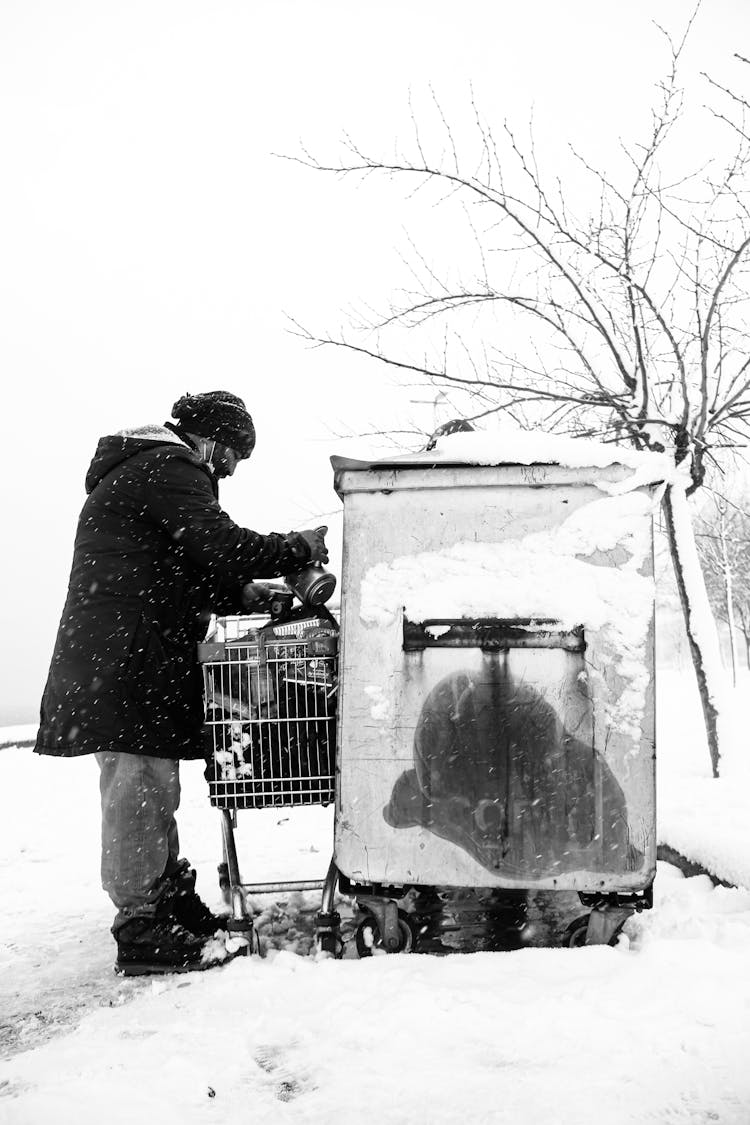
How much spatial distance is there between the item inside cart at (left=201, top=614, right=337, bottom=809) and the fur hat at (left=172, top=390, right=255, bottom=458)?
841mm

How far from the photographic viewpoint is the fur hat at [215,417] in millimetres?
3199

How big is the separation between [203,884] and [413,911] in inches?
48.5

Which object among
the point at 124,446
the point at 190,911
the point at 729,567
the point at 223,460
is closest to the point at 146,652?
the point at 124,446

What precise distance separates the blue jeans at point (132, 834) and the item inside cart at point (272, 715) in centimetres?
21

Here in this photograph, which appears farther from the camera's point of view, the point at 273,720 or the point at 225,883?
the point at 225,883

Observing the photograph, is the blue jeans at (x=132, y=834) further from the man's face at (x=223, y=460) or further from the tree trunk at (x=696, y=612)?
the tree trunk at (x=696, y=612)

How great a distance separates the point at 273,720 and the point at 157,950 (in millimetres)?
834

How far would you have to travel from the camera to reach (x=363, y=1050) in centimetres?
199

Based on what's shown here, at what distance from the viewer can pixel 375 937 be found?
2744 millimetres

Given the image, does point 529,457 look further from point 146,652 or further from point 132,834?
point 132,834

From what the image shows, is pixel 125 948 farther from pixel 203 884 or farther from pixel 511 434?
pixel 511 434

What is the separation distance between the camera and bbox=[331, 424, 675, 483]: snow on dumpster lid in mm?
2611

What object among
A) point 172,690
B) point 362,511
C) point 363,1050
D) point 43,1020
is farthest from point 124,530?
point 363,1050

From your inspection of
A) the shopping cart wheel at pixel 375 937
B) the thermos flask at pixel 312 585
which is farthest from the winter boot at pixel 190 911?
the thermos flask at pixel 312 585
